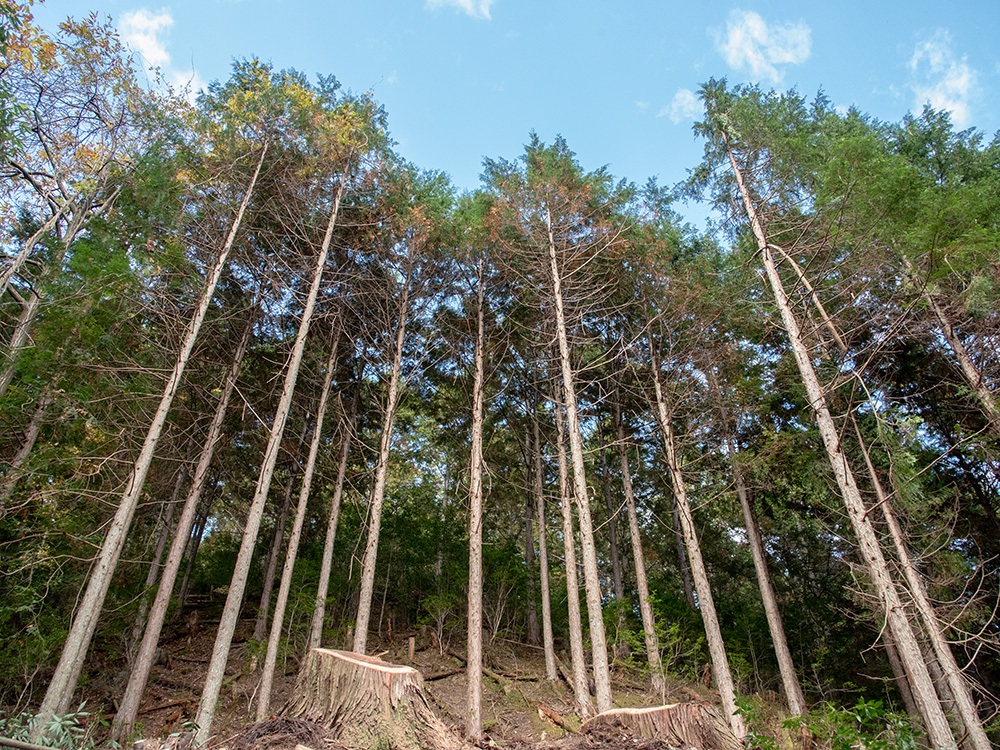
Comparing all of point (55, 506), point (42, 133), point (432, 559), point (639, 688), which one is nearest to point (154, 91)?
point (42, 133)

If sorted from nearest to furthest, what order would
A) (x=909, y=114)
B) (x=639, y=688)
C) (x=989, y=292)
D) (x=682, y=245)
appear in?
(x=989, y=292), (x=639, y=688), (x=909, y=114), (x=682, y=245)

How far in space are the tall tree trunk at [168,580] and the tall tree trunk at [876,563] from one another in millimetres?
9793

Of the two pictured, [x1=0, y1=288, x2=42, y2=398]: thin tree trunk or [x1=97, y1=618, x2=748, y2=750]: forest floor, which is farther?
[x1=97, y1=618, x2=748, y2=750]: forest floor

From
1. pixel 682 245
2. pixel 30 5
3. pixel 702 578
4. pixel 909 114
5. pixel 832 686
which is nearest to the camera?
pixel 30 5

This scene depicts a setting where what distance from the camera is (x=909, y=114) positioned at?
11.4m

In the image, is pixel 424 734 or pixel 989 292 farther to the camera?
pixel 989 292

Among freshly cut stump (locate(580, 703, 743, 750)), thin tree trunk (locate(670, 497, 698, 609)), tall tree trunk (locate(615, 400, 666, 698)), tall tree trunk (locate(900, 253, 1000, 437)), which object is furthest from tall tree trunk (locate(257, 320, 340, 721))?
tall tree trunk (locate(900, 253, 1000, 437))

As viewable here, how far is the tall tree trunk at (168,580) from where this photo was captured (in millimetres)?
7203

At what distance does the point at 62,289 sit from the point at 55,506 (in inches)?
132

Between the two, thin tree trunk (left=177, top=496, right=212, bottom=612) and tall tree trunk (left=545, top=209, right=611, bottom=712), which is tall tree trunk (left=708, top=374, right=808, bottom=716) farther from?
thin tree trunk (left=177, top=496, right=212, bottom=612)

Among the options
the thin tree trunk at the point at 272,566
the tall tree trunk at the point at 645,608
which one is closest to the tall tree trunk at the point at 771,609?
the tall tree trunk at the point at 645,608

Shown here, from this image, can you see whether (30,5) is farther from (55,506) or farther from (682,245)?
(682,245)

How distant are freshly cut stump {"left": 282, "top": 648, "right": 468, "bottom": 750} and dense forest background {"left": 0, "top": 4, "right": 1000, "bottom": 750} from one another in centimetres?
382

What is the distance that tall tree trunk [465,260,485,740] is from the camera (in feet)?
23.5
